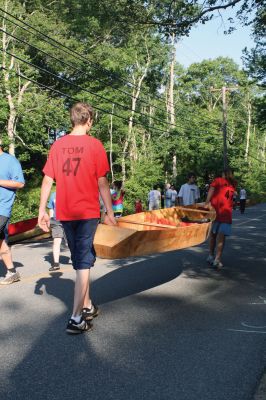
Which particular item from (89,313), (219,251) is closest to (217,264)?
(219,251)

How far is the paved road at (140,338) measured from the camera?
135 inches

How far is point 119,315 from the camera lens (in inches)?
209

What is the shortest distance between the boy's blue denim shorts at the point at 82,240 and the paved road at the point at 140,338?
713 millimetres

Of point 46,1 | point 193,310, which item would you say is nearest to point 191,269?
point 193,310

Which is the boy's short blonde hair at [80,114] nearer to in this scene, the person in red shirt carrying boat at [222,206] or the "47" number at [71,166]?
the "47" number at [71,166]

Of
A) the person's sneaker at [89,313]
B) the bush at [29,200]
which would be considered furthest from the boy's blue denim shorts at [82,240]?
the bush at [29,200]

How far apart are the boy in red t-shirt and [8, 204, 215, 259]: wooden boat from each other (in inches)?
41.2

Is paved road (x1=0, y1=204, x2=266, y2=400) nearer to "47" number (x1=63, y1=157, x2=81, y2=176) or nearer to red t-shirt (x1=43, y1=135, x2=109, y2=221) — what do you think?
red t-shirt (x1=43, y1=135, x2=109, y2=221)

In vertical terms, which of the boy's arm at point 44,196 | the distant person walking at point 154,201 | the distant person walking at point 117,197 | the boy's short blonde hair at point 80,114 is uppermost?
the boy's short blonde hair at point 80,114

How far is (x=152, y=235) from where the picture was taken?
21.3 ft

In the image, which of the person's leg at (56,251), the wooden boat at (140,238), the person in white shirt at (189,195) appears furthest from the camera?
the person in white shirt at (189,195)

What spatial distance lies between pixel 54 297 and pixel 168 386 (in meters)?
3.04

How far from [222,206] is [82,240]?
466 centimetres

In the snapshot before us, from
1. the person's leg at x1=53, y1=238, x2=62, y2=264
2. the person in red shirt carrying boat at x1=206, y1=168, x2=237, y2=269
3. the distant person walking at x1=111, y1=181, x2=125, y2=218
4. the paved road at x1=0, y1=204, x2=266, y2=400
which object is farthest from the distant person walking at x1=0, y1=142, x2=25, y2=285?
the distant person walking at x1=111, y1=181, x2=125, y2=218
